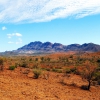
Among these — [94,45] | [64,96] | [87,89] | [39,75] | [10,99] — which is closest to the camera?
[10,99]

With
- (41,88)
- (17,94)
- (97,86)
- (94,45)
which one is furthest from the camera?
(94,45)

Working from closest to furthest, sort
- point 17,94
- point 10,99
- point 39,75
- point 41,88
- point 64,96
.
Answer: point 10,99 → point 17,94 → point 64,96 → point 41,88 → point 39,75

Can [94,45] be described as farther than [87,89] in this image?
Yes

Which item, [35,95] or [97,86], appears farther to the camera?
[97,86]

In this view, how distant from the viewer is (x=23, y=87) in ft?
53.4

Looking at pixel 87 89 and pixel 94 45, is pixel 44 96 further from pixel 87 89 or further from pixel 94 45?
pixel 94 45

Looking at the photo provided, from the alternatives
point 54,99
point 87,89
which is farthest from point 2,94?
point 87,89

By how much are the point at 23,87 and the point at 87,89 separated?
628 centimetres

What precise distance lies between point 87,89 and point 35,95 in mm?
6383

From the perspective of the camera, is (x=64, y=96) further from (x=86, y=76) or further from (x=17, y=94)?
(x=86, y=76)

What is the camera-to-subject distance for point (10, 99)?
41.7 ft

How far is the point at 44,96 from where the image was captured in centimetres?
1459

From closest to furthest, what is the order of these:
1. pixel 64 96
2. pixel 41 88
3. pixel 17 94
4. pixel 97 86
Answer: pixel 17 94, pixel 64 96, pixel 41 88, pixel 97 86

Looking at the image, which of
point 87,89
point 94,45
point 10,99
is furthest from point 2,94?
point 94,45
